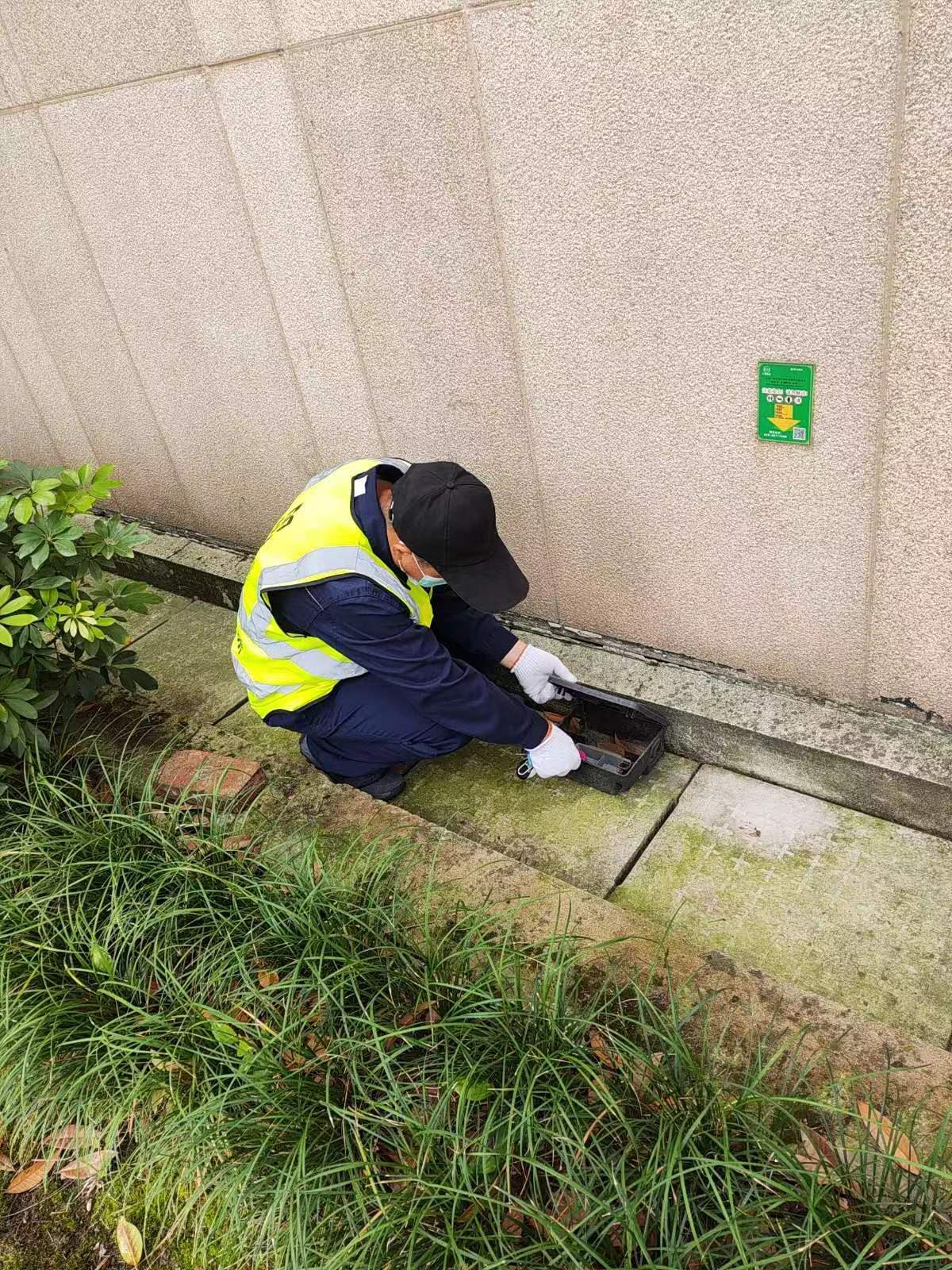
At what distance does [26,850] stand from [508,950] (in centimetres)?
139

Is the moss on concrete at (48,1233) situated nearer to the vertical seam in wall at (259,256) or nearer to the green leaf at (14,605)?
the green leaf at (14,605)

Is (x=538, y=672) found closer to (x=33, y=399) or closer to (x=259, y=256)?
(x=259, y=256)

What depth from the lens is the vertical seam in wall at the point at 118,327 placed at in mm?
3975

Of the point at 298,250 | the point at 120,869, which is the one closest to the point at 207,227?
the point at 298,250

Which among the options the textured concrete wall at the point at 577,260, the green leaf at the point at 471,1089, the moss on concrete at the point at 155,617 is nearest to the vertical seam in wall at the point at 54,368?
the textured concrete wall at the point at 577,260

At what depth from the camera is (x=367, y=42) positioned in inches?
109

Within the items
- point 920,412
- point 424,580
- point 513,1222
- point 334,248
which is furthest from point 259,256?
point 513,1222

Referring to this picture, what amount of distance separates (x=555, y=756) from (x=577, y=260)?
1.51 metres

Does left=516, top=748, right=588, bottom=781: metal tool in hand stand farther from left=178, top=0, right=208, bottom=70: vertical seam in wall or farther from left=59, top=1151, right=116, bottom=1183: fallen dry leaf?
left=178, top=0, right=208, bottom=70: vertical seam in wall

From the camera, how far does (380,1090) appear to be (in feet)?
6.60

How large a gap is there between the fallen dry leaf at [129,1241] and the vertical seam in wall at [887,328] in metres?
2.42

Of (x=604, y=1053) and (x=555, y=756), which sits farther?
(x=555, y=756)

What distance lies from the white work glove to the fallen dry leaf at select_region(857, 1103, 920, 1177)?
1.75 metres

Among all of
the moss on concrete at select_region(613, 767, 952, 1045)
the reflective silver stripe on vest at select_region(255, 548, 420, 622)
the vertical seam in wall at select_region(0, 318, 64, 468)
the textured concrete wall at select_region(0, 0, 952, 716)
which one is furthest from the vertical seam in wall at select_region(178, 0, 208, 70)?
the moss on concrete at select_region(613, 767, 952, 1045)
